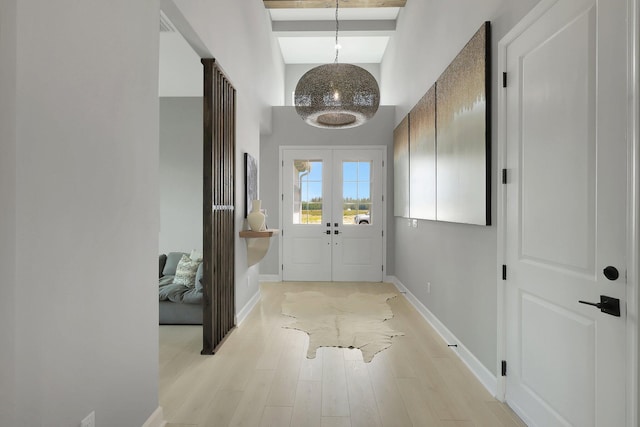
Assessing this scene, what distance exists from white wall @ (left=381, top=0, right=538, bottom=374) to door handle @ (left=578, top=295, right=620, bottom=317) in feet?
3.33

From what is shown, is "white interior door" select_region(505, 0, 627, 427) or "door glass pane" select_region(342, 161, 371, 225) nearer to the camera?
"white interior door" select_region(505, 0, 627, 427)

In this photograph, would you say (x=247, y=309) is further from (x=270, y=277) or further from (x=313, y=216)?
(x=313, y=216)

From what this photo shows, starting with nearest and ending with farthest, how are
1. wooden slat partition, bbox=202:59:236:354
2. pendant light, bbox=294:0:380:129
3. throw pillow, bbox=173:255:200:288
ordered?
1. wooden slat partition, bbox=202:59:236:354
2. pendant light, bbox=294:0:380:129
3. throw pillow, bbox=173:255:200:288

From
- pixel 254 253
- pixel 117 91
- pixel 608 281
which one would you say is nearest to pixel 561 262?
pixel 608 281

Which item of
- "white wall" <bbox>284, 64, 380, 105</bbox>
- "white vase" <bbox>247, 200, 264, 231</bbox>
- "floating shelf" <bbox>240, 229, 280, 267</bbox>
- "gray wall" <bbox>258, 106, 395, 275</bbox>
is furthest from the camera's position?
"white wall" <bbox>284, 64, 380, 105</bbox>

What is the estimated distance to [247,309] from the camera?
4.55 metres

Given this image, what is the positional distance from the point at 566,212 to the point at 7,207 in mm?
2226

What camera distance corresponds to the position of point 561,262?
188 cm

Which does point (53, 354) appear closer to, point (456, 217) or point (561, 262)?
point (561, 262)

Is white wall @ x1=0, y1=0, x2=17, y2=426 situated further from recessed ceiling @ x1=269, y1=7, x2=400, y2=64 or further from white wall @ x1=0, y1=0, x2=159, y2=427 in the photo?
recessed ceiling @ x1=269, y1=7, x2=400, y2=64

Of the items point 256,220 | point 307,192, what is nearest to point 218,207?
point 256,220

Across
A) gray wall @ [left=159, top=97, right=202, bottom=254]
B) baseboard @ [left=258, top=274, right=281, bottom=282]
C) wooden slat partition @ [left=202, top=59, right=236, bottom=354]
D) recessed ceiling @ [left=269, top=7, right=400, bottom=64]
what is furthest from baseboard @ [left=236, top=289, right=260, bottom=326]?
recessed ceiling @ [left=269, top=7, right=400, bottom=64]

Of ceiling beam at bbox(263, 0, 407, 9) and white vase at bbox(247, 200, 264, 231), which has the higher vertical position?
ceiling beam at bbox(263, 0, 407, 9)

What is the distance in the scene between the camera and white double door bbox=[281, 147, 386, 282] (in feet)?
21.7
